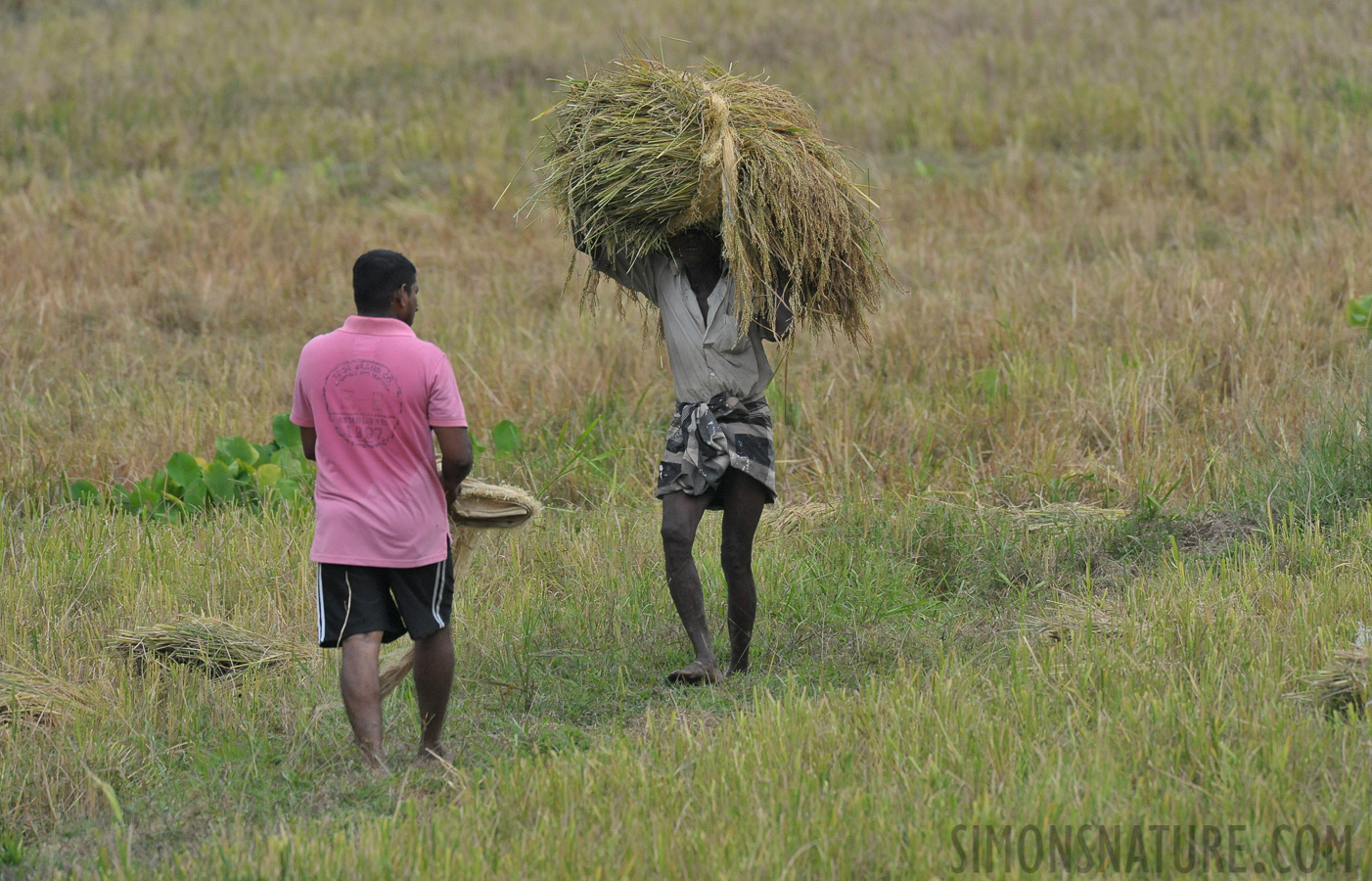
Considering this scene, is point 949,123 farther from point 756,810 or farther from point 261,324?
point 756,810

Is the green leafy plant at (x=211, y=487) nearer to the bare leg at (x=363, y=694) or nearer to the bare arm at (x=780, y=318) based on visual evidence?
the bare leg at (x=363, y=694)

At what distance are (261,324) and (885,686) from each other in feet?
22.4

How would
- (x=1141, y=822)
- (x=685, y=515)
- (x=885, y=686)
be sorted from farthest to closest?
(x=685, y=515) < (x=885, y=686) < (x=1141, y=822)

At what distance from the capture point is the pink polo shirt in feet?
12.0

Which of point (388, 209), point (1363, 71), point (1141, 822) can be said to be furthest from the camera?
point (1363, 71)

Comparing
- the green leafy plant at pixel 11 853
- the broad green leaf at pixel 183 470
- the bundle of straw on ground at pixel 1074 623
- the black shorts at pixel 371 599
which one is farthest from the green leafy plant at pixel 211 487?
the bundle of straw on ground at pixel 1074 623

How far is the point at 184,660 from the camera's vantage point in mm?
4617

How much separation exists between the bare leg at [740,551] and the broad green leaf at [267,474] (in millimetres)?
2823

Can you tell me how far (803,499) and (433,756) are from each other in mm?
3078

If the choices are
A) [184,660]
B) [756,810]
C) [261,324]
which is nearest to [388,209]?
[261,324]

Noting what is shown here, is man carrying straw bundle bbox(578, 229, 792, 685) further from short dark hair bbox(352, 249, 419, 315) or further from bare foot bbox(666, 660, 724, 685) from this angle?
short dark hair bbox(352, 249, 419, 315)

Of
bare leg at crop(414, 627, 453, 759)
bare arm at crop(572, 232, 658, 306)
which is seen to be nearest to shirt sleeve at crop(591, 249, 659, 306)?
bare arm at crop(572, 232, 658, 306)

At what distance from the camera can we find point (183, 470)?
642 cm

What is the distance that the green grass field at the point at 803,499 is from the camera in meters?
3.30
